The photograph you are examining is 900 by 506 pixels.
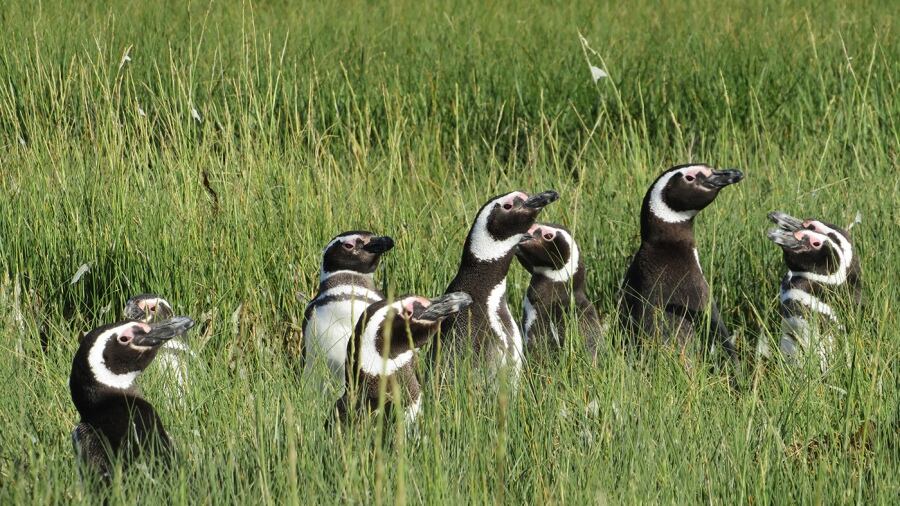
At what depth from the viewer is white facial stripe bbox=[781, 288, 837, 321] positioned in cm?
524

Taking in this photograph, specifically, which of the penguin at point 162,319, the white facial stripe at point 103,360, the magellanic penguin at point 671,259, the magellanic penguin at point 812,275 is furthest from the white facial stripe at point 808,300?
the white facial stripe at point 103,360

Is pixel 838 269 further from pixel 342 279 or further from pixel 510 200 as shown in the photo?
pixel 342 279

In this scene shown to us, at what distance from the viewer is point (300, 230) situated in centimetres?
602

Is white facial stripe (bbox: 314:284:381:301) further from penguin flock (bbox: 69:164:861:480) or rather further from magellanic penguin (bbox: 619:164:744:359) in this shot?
magellanic penguin (bbox: 619:164:744:359)

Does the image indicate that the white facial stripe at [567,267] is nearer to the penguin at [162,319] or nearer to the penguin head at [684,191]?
the penguin head at [684,191]

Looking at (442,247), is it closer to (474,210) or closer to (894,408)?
(474,210)

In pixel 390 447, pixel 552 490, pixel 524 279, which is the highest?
pixel 552 490

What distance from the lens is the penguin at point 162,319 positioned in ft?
15.0

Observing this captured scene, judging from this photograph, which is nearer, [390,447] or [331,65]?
[390,447]

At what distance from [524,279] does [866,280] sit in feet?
5.22

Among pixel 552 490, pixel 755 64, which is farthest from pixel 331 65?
pixel 552 490

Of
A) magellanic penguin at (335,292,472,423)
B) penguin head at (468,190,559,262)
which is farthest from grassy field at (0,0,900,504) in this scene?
penguin head at (468,190,559,262)

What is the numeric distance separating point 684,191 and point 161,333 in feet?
8.69

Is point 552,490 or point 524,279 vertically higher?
point 552,490
